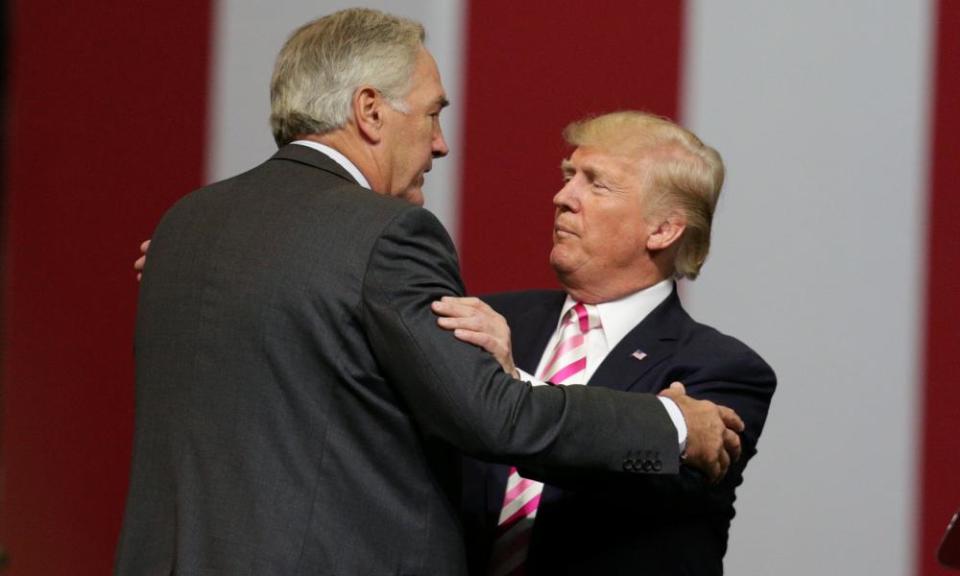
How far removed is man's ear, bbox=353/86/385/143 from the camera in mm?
1564

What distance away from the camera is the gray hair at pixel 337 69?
1.57 meters

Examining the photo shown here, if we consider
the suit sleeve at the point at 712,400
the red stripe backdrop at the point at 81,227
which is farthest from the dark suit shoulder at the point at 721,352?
the red stripe backdrop at the point at 81,227

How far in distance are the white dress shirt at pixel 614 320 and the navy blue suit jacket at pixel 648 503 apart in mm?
29

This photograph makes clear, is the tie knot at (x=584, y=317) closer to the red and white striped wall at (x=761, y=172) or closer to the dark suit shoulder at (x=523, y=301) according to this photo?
the dark suit shoulder at (x=523, y=301)

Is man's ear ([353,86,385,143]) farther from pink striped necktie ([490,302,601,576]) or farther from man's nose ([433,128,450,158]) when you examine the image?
pink striped necktie ([490,302,601,576])

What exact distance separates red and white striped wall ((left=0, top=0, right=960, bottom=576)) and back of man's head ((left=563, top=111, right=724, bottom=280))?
1.64ft

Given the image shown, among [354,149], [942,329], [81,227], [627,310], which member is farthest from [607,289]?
[81,227]

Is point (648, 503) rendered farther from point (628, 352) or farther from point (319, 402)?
point (319, 402)

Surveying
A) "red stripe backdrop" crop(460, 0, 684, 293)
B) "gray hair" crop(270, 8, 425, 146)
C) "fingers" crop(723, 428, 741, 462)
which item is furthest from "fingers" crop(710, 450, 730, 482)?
"red stripe backdrop" crop(460, 0, 684, 293)

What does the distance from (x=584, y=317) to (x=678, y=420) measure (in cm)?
32

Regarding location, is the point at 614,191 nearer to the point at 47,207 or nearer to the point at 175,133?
the point at 175,133

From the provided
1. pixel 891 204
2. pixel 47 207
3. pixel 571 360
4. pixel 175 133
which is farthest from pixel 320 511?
pixel 47 207

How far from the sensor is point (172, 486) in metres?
1.50

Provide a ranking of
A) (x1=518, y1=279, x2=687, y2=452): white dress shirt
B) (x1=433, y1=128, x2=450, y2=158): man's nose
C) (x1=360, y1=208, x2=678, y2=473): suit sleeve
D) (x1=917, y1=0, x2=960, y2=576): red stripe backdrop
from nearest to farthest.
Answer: (x1=360, y1=208, x2=678, y2=473): suit sleeve
(x1=433, y1=128, x2=450, y2=158): man's nose
(x1=518, y1=279, x2=687, y2=452): white dress shirt
(x1=917, y1=0, x2=960, y2=576): red stripe backdrop
